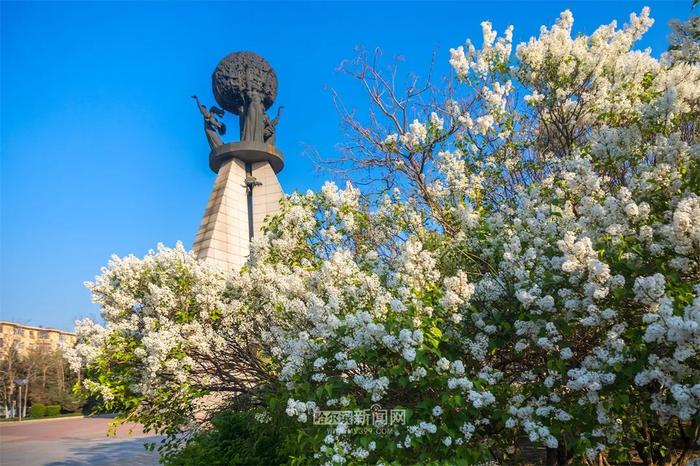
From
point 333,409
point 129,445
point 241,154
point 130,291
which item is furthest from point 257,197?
point 333,409

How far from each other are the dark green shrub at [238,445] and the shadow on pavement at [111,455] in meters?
5.97

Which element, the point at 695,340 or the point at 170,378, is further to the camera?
the point at 170,378

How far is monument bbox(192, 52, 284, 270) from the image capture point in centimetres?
1912

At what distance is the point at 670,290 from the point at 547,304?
2.79 ft

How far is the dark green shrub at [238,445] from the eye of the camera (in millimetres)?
6215

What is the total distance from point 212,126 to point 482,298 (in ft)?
67.4

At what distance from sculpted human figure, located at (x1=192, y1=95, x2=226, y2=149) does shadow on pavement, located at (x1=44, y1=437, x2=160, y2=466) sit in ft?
41.1

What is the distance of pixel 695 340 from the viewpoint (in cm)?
305

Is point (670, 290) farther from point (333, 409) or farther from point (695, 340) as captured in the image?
point (333, 409)

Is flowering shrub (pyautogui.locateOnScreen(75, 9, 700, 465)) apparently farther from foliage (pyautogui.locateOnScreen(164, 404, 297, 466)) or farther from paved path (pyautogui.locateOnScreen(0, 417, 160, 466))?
paved path (pyautogui.locateOnScreen(0, 417, 160, 466))

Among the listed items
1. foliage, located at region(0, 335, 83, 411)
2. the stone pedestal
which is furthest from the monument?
foliage, located at region(0, 335, 83, 411)

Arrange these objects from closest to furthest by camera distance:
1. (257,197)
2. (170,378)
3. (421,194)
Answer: (170,378), (421,194), (257,197)

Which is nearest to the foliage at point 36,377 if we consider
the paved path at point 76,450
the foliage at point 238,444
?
the paved path at point 76,450

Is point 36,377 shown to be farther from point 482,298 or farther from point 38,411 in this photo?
point 482,298
